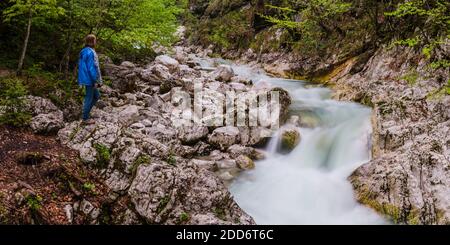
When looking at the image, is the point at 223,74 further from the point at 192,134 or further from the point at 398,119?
the point at 398,119

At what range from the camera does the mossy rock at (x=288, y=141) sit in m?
11.3

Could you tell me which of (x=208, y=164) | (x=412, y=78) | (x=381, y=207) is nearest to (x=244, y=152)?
(x=208, y=164)

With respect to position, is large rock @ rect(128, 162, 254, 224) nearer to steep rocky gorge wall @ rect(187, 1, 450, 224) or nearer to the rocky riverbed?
the rocky riverbed

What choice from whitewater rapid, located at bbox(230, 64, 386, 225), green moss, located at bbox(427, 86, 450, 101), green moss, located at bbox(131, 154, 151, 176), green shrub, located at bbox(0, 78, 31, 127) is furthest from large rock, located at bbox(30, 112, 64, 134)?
green moss, located at bbox(427, 86, 450, 101)

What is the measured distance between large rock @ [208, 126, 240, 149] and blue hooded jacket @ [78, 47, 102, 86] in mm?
4541

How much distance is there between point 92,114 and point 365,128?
8061mm

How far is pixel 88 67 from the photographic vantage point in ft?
24.1

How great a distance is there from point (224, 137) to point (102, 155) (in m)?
4.91

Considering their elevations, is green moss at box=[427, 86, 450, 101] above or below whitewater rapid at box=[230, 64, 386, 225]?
above

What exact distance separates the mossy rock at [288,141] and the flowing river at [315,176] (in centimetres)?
16

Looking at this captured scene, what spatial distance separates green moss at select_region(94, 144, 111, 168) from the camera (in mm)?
6609

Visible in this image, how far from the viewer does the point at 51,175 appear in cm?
595

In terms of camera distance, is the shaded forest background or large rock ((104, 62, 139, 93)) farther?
large rock ((104, 62, 139, 93))
